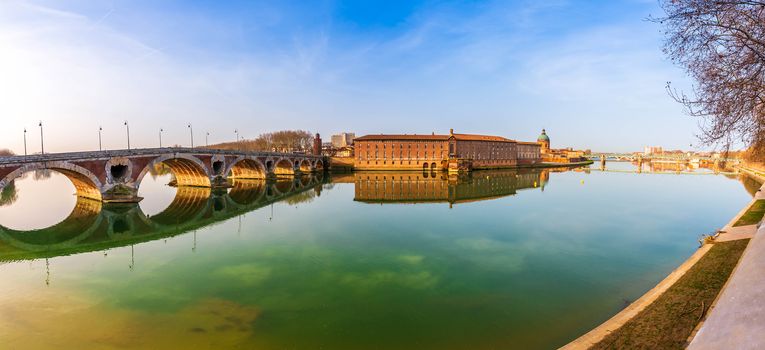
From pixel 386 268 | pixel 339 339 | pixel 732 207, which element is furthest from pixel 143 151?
pixel 732 207

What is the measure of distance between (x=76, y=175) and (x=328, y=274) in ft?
111

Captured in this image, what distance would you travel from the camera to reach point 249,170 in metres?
70.1

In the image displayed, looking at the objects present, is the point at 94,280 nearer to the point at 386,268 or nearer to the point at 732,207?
the point at 386,268

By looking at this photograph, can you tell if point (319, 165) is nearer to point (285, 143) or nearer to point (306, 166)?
point (306, 166)

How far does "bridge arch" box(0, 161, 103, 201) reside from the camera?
2844 centimetres

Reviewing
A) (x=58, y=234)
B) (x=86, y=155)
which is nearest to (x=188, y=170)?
(x=86, y=155)

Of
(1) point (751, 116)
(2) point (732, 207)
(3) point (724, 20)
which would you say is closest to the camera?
(3) point (724, 20)

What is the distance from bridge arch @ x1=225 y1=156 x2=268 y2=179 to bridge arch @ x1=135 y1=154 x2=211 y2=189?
10.4 metres

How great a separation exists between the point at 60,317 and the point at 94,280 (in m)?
4.10

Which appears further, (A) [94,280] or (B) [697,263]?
(A) [94,280]

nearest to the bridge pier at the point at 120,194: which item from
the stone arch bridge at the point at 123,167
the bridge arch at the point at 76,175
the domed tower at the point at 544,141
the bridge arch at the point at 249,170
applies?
the stone arch bridge at the point at 123,167

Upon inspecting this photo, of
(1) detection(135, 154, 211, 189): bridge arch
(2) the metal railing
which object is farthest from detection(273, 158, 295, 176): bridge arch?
(2) the metal railing

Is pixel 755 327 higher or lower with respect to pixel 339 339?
higher

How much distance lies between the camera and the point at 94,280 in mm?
15211
